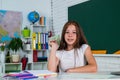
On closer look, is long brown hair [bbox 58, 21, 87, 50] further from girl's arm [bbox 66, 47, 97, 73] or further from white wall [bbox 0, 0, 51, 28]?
white wall [bbox 0, 0, 51, 28]

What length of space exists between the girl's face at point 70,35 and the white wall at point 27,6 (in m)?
3.80

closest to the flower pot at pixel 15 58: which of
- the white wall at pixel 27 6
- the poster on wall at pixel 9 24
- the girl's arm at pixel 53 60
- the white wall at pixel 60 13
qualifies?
the poster on wall at pixel 9 24

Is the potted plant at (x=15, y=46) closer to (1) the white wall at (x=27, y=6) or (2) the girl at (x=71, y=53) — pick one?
(1) the white wall at (x=27, y=6)

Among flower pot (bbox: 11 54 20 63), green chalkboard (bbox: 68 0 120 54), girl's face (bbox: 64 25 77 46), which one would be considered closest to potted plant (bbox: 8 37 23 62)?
flower pot (bbox: 11 54 20 63)

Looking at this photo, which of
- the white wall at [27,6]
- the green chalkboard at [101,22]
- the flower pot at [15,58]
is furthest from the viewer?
the white wall at [27,6]

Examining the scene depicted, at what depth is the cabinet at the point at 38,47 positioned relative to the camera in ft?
18.7

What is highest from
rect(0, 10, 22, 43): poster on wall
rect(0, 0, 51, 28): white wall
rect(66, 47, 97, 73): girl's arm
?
rect(0, 0, 51, 28): white wall

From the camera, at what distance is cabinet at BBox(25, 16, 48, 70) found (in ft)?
18.7

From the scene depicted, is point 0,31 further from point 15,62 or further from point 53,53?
point 53,53

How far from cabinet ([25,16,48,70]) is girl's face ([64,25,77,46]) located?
134 inches

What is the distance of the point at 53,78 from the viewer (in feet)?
4.83

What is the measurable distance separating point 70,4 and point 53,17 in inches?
38.6

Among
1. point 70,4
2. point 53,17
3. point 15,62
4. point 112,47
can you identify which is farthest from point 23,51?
point 112,47

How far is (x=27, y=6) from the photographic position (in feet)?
20.0
